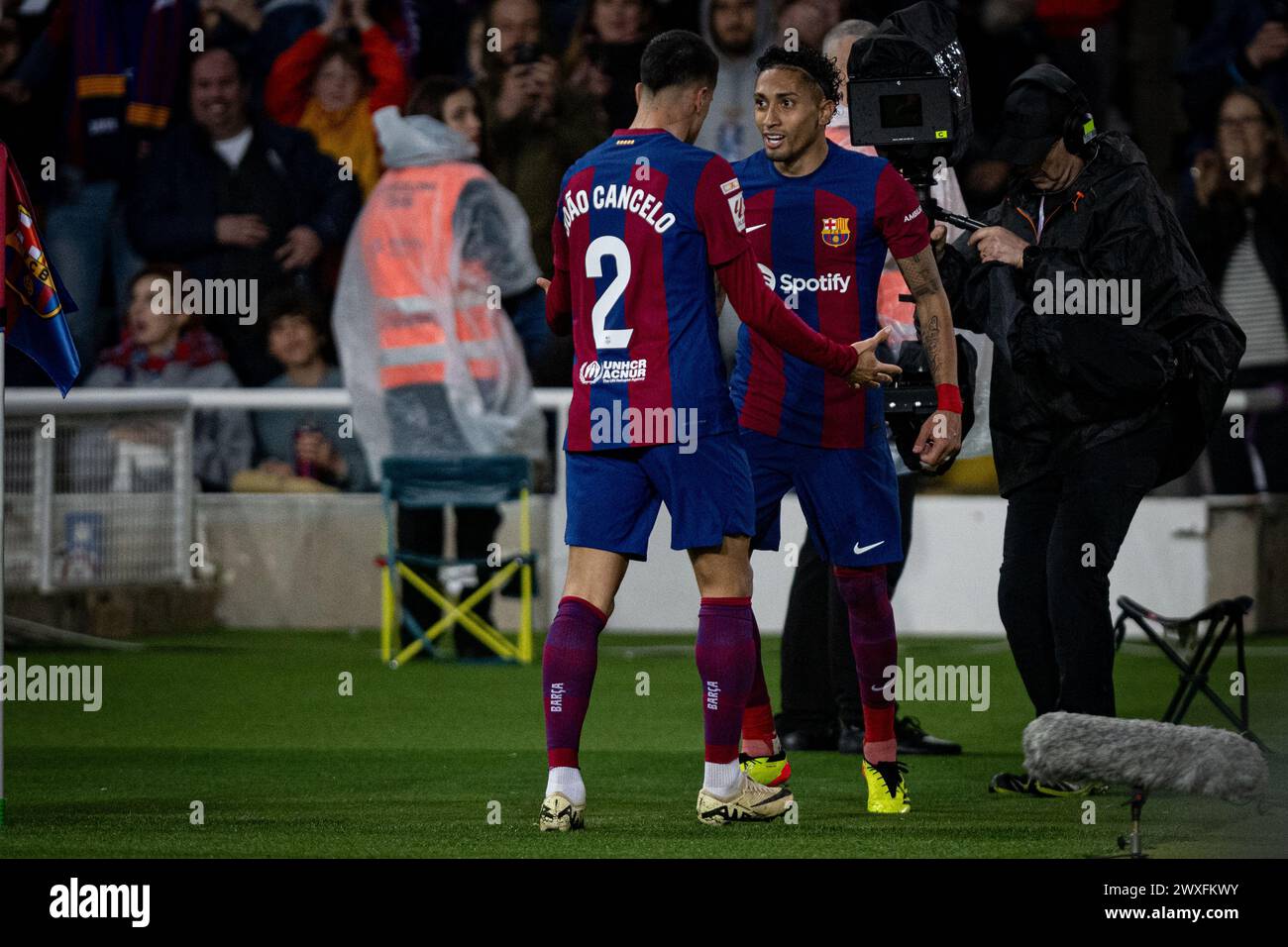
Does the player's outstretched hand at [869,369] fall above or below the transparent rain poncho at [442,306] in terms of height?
below

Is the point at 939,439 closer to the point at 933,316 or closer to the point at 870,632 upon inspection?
the point at 933,316

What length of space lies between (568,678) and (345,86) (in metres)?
8.15

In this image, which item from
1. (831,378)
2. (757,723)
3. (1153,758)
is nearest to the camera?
(1153,758)

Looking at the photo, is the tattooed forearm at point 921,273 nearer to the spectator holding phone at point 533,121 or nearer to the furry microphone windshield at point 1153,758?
the furry microphone windshield at point 1153,758

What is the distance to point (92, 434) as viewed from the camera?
36.2 ft

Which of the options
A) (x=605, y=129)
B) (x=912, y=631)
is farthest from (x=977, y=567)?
(x=605, y=129)

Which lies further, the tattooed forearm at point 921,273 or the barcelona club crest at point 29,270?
the tattooed forearm at point 921,273

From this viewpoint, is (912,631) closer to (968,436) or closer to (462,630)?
(462,630)

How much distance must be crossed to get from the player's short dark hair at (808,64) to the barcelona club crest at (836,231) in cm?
33

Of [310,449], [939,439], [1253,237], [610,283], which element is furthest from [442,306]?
[610,283]

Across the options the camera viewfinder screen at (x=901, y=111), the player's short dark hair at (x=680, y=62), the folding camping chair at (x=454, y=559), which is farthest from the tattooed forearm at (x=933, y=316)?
the folding camping chair at (x=454, y=559)

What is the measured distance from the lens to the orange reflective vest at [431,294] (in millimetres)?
10719

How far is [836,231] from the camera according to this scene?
5.94 metres

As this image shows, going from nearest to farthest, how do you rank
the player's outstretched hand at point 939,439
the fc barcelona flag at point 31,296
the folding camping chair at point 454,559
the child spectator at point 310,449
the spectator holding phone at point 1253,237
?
the fc barcelona flag at point 31,296
the player's outstretched hand at point 939,439
the folding camping chair at point 454,559
the spectator holding phone at point 1253,237
the child spectator at point 310,449
